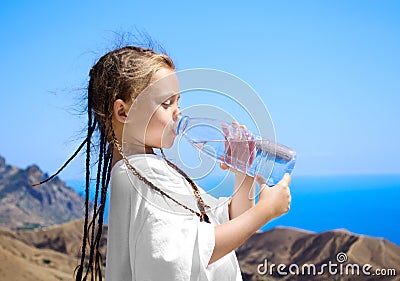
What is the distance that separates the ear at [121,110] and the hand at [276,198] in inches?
12.0

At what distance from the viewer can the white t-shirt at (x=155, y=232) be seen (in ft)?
3.28

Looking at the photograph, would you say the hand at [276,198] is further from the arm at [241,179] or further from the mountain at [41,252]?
the mountain at [41,252]

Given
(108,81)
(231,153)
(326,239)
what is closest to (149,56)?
(108,81)

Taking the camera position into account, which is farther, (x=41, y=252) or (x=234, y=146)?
(x=41, y=252)

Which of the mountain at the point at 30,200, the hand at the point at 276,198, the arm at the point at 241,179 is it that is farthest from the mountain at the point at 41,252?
the hand at the point at 276,198

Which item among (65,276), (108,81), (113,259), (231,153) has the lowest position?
(65,276)

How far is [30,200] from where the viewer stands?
6141 mm

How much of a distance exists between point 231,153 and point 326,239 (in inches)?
107

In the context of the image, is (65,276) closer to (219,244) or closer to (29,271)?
(29,271)

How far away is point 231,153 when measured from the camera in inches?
47.8

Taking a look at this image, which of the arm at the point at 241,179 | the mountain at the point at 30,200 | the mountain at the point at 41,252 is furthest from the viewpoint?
the mountain at the point at 30,200

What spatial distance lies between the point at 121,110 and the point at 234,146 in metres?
0.25

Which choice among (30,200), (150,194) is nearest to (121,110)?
(150,194)

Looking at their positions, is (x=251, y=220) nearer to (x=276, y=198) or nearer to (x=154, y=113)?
(x=276, y=198)
